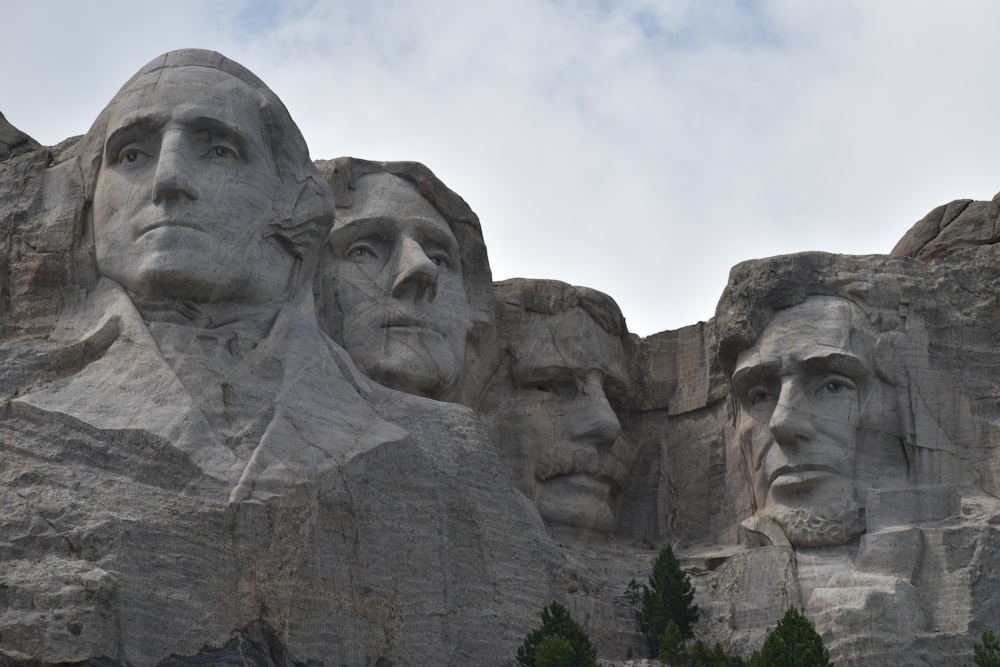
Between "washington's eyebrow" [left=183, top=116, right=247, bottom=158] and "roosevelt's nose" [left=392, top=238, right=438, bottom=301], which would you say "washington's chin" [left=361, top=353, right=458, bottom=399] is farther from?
"washington's eyebrow" [left=183, top=116, right=247, bottom=158]

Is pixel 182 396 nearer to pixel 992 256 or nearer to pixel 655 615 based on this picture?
pixel 655 615

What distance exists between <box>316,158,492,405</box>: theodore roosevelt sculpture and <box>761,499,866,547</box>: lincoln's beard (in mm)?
3177

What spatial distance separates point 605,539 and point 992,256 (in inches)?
169

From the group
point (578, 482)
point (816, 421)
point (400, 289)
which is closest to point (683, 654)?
point (816, 421)

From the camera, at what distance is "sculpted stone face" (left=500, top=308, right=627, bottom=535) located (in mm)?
27766

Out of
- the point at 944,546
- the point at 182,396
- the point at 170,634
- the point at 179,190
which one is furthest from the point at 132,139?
the point at 944,546

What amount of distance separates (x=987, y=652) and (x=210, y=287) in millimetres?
6739

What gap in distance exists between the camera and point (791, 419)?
1046 inches

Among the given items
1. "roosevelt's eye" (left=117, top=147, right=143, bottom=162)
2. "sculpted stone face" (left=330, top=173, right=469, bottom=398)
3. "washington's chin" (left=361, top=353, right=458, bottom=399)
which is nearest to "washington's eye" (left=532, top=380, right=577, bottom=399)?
"sculpted stone face" (left=330, top=173, right=469, bottom=398)

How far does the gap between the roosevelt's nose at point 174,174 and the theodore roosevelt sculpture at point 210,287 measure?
0.02 m

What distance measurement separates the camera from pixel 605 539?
27938mm

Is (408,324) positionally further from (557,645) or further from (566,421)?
(557,645)

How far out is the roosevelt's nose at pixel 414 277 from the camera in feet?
87.5

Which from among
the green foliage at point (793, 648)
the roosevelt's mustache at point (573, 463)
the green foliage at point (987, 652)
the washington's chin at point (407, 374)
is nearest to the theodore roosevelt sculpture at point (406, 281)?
the washington's chin at point (407, 374)
